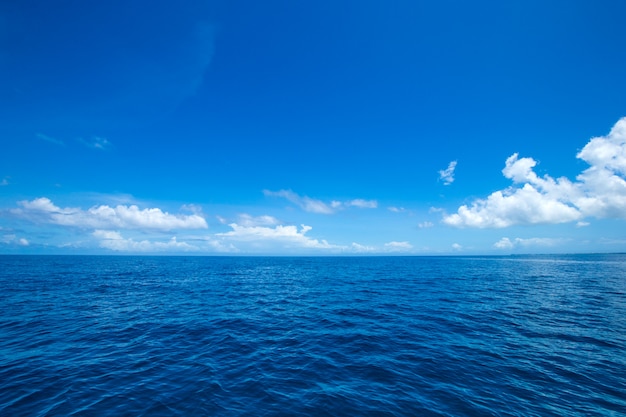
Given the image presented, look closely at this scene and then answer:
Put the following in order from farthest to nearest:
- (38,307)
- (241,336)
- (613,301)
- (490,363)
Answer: (613,301)
(38,307)
(241,336)
(490,363)

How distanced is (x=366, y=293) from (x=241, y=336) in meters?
26.3

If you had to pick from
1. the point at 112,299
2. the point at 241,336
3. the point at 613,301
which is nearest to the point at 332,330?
the point at 241,336

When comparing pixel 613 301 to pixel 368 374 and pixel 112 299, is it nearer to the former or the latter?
pixel 368 374

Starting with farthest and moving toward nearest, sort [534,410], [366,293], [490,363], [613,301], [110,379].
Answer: [366,293]
[613,301]
[490,363]
[110,379]
[534,410]

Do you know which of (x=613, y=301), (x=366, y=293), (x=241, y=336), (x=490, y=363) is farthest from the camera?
(x=366, y=293)

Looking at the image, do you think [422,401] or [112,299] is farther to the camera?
[112,299]

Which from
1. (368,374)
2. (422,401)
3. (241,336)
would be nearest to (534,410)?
(422,401)

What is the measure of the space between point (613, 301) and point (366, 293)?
3229 centimetres

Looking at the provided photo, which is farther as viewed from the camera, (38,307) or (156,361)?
(38,307)

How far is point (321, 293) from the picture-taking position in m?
44.0

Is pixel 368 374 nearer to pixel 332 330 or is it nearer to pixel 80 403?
pixel 332 330

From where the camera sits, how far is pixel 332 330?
77.2ft

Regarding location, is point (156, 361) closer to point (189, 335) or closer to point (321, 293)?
point (189, 335)

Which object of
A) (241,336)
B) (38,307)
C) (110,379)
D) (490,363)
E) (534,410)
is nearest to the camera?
(534,410)
